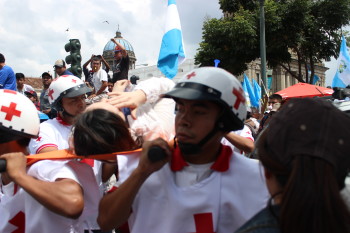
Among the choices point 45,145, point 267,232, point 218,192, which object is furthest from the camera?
point 45,145

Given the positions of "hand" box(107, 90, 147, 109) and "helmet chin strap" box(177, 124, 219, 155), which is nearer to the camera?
"helmet chin strap" box(177, 124, 219, 155)

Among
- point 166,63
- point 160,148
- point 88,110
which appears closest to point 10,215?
point 88,110

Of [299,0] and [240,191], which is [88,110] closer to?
[240,191]

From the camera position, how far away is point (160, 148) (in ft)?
5.46

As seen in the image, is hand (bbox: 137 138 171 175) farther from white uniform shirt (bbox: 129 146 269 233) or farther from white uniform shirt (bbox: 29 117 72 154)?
white uniform shirt (bbox: 29 117 72 154)

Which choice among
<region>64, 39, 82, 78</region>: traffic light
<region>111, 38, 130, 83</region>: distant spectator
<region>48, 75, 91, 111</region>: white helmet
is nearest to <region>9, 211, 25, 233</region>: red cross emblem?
<region>48, 75, 91, 111</region>: white helmet

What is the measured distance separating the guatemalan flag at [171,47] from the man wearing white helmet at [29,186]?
1.93 m

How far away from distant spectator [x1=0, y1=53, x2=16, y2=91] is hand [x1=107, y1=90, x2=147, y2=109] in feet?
17.6

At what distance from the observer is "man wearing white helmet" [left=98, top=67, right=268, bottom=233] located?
5.76ft

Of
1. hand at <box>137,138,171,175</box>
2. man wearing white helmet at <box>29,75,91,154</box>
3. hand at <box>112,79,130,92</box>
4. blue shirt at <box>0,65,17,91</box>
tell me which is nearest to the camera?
hand at <box>137,138,171,175</box>

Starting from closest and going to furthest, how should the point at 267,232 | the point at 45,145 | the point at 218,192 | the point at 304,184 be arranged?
1. the point at 304,184
2. the point at 267,232
3. the point at 218,192
4. the point at 45,145

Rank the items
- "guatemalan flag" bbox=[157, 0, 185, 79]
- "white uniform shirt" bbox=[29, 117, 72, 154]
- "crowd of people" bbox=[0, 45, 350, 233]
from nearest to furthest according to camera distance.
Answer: "crowd of people" bbox=[0, 45, 350, 233], "white uniform shirt" bbox=[29, 117, 72, 154], "guatemalan flag" bbox=[157, 0, 185, 79]

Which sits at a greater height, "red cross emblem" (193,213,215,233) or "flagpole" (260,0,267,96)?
"flagpole" (260,0,267,96)

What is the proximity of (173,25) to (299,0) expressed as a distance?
2068 cm
